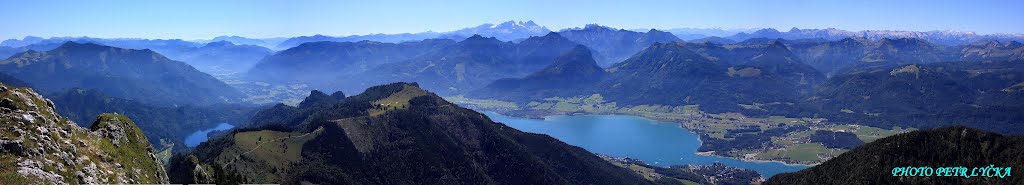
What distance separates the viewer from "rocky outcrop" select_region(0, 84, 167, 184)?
39.5 metres

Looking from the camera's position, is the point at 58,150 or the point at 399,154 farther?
the point at 399,154

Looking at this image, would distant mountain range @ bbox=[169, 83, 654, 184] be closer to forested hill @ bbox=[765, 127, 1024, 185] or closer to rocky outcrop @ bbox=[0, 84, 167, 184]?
rocky outcrop @ bbox=[0, 84, 167, 184]

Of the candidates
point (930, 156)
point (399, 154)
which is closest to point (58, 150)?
point (399, 154)

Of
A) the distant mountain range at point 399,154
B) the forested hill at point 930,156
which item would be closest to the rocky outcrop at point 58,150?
the distant mountain range at point 399,154

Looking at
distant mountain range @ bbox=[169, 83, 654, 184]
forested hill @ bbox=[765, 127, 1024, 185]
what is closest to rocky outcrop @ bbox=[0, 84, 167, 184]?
distant mountain range @ bbox=[169, 83, 654, 184]

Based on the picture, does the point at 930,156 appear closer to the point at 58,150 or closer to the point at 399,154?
the point at 399,154

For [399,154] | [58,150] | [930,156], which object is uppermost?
[58,150]

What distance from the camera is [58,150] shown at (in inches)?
1718

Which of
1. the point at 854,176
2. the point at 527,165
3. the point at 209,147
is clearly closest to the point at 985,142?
the point at 854,176

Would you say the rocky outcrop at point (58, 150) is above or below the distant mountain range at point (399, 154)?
above

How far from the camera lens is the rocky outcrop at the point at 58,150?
1555 inches

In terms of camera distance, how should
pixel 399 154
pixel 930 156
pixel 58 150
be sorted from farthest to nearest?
pixel 399 154 < pixel 930 156 < pixel 58 150

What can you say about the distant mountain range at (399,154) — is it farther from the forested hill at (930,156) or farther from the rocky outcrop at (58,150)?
the forested hill at (930,156)

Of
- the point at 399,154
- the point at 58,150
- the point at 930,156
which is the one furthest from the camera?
the point at 399,154
